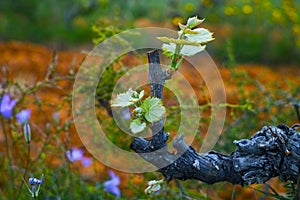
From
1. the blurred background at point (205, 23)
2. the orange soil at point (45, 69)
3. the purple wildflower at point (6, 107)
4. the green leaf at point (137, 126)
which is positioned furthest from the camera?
the blurred background at point (205, 23)

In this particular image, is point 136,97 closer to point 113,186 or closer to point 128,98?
point 128,98

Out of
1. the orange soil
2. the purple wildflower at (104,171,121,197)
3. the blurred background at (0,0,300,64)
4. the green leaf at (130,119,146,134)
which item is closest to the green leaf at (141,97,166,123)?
the green leaf at (130,119,146,134)

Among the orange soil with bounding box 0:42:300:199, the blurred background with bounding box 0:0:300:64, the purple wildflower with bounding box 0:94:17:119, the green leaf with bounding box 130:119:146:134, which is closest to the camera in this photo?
the green leaf with bounding box 130:119:146:134

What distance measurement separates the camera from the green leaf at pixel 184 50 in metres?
0.96

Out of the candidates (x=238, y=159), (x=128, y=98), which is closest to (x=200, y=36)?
(x=128, y=98)

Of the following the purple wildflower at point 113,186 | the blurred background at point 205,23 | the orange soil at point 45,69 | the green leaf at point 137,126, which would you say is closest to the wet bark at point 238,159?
the green leaf at point 137,126

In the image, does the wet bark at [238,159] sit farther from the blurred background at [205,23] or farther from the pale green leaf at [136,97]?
the blurred background at [205,23]

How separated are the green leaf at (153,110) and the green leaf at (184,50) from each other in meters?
0.08

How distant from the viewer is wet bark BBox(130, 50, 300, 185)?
1.03 metres

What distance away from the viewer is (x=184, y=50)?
0.98m

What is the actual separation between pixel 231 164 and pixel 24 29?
5.12 meters

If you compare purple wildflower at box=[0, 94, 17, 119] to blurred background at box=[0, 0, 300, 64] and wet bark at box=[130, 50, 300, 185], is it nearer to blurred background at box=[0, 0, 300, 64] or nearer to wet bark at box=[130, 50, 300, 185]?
wet bark at box=[130, 50, 300, 185]

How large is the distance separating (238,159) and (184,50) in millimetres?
246

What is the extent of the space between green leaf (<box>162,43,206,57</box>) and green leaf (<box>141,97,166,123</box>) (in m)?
0.08
